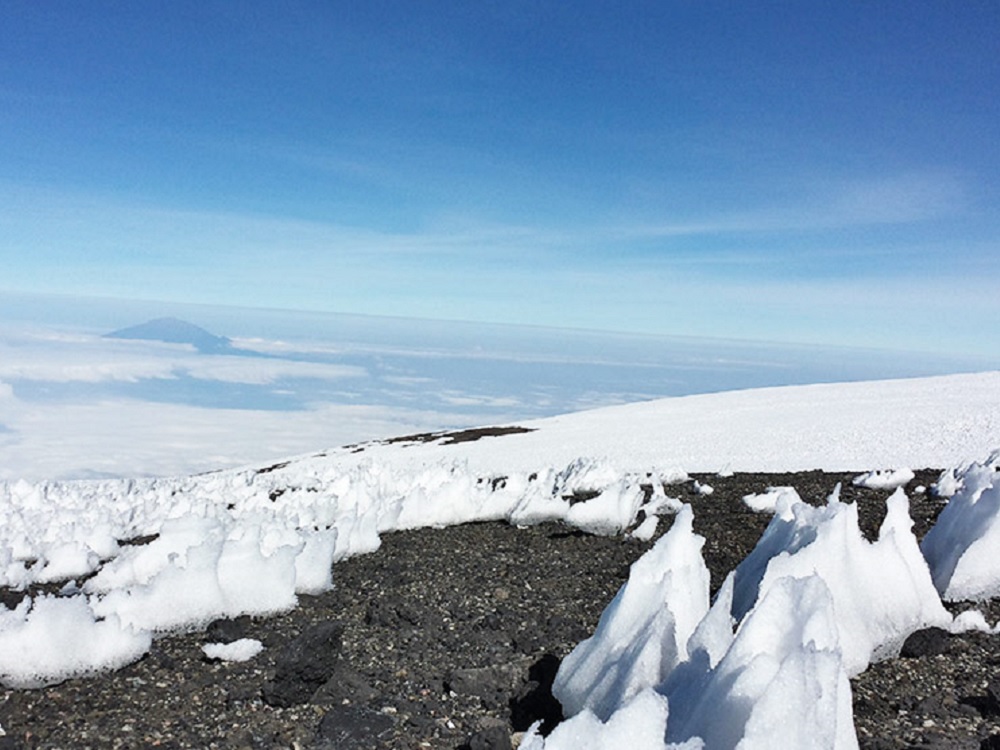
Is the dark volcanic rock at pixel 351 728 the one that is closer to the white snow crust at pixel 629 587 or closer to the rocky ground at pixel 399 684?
the rocky ground at pixel 399 684

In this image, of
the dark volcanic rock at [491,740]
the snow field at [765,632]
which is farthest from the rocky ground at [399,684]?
the snow field at [765,632]

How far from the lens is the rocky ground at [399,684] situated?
16.3ft

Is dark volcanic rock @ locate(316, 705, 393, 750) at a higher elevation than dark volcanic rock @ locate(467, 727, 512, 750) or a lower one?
lower

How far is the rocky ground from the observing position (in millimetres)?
4961

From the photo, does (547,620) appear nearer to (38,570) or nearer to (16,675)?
(16,675)

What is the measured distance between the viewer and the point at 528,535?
35.5 feet

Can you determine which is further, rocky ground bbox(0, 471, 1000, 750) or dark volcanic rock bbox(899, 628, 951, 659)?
dark volcanic rock bbox(899, 628, 951, 659)

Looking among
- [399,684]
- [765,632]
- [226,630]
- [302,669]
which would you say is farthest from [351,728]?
[765,632]

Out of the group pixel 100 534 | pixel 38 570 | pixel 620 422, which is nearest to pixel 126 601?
pixel 38 570

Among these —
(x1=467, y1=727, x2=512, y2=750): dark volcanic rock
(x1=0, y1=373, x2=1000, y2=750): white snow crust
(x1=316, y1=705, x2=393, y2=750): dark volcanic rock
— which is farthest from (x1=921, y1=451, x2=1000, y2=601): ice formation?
(x1=316, y1=705, x2=393, y2=750): dark volcanic rock

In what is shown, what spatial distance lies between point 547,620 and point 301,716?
272cm

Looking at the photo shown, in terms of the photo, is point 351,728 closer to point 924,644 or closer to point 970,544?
point 924,644

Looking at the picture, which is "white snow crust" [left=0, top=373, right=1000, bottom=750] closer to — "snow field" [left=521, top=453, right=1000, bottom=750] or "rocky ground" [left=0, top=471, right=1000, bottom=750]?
"snow field" [left=521, top=453, right=1000, bottom=750]

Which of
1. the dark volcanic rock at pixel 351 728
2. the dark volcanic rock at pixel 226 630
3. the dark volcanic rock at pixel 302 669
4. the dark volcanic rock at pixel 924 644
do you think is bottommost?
Result: the dark volcanic rock at pixel 226 630
